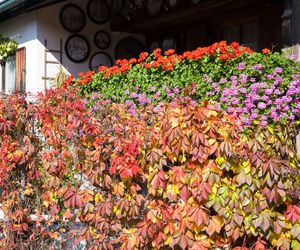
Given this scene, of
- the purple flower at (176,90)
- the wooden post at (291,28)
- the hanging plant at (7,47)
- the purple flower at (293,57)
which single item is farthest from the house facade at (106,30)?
the purple flower at (176,90)

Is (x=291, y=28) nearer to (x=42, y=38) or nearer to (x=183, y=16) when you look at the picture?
(x=183, y=16)

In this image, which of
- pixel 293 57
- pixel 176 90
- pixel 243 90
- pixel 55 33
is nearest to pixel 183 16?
pixel 55 33

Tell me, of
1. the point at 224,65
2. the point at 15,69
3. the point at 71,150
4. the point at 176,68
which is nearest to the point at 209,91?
the point at 224,65

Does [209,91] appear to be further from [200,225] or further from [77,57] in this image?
[77,57]

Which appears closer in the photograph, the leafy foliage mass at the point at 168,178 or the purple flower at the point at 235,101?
the leafy foliage mass at the point at 168,178

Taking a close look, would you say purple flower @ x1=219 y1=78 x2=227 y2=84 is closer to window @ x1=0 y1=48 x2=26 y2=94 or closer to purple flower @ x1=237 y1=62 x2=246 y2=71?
purple flower @ x1=237 y1=62 x2=246 y2=71

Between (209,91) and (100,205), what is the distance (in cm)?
272

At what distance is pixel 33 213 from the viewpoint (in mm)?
4227

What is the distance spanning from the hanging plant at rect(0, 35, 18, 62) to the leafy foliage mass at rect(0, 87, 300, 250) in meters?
7.53

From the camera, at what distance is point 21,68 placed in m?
10.8

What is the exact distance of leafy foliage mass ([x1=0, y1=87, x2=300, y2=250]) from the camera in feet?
9.12

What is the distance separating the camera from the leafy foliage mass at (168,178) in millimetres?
2779

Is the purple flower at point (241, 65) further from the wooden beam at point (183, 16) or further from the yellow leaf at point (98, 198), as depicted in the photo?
the wooden beam at point (183, 16)

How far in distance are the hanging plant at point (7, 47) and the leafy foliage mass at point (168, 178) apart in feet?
24.7
